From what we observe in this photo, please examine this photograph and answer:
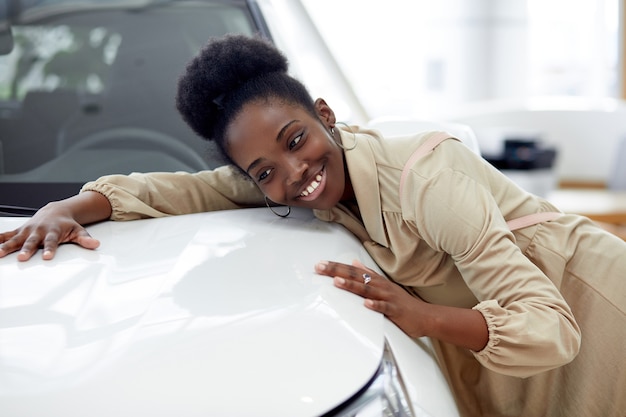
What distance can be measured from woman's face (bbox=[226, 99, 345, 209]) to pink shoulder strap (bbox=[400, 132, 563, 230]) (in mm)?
142

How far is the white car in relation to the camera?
895mm

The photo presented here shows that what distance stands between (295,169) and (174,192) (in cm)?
34

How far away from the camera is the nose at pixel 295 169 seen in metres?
1.38

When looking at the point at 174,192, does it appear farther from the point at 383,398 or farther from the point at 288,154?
the point at 383,398

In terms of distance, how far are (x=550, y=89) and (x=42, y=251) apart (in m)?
6.44

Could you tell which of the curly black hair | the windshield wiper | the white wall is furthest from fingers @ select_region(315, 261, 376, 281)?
→ the white wall

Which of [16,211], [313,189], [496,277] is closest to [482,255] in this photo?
[496,277]

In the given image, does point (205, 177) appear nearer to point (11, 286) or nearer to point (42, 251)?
point (42, 251)

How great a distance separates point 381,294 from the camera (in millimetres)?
1189

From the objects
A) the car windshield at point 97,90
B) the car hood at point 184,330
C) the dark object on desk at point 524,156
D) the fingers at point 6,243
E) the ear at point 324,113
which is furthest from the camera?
the dark object on desk at point 524,156

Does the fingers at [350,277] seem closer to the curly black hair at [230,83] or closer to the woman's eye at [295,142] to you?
the woman's eye at [295,142]

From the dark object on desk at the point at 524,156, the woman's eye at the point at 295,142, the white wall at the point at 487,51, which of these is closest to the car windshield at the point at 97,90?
the woman's eye at the point at 295,142

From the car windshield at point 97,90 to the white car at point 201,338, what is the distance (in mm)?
396

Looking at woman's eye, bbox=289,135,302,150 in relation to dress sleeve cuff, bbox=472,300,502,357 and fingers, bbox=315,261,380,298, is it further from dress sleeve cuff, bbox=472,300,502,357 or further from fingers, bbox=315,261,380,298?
dress sleeve cuff, bbox=472,300,502,357
